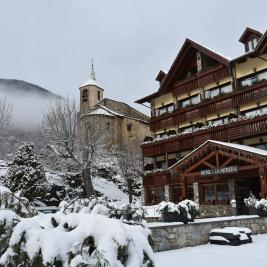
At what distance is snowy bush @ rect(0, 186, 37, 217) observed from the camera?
5129 millimetres

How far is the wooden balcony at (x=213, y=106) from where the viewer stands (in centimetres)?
2688

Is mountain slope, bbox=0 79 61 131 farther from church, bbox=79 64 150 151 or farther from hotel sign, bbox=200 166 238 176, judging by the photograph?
hotel sign, bbox=200 166 238 176

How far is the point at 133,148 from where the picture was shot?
45.0 metres

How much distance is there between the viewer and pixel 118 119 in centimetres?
5425

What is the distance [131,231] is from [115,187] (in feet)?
119

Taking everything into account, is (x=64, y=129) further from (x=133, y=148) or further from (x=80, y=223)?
(x=80, y=223)

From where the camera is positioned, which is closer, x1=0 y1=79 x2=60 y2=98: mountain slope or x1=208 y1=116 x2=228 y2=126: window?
x1=208 y1=116 x2=228 y2=126: window

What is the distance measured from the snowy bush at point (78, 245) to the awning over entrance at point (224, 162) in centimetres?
1740

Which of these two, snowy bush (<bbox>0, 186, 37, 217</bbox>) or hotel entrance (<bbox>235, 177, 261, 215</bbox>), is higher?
hotel entrance (<bbox>235, 177, 261, 215</bbox>)

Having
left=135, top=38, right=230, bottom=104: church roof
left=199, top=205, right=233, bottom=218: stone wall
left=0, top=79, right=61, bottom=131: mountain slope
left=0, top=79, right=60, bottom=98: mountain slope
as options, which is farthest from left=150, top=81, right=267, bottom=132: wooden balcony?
left=0, top=79, right=60, bottom=98: mountain slope

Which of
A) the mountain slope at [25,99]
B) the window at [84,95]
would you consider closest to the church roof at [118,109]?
the window at [84,95]

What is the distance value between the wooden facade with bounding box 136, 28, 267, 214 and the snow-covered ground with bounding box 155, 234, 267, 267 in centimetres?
1048

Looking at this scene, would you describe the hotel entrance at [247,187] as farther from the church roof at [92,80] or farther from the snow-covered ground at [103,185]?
the church roof at [92,80]

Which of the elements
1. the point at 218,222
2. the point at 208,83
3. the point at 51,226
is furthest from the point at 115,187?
the point at 51,226
